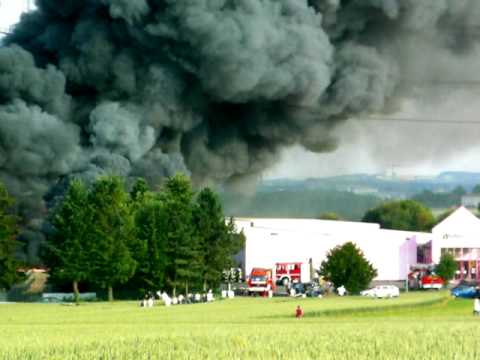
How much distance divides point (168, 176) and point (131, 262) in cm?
962

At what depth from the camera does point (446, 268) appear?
89.1 metres

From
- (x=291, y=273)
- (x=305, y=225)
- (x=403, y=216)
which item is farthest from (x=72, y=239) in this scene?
(x=403, y=216)

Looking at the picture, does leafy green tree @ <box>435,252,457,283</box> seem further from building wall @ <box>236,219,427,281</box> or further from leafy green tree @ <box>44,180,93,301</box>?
leafy green tree @ <box>44,180,93,301</box>

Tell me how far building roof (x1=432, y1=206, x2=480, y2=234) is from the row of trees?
121 ft

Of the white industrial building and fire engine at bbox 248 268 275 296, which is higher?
the white industrial building

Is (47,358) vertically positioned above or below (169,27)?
below

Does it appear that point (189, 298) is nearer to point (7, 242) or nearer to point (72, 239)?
point (72, 239)

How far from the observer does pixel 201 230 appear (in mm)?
Result: 65438

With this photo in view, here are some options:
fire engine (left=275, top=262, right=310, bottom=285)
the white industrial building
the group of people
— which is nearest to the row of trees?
the group of people

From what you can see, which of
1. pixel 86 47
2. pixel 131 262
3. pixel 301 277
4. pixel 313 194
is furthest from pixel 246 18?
pixel 313 194

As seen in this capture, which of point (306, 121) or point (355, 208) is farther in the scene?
point (355, 208)

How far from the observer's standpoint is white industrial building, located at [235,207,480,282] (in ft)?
282

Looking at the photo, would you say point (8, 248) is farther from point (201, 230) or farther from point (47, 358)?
point (47, 358)

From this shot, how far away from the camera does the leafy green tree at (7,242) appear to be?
56469 millimetres
